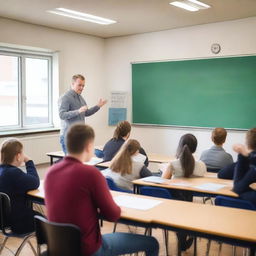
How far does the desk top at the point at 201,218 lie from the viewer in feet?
6.94

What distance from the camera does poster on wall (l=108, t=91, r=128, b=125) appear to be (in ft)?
25.3

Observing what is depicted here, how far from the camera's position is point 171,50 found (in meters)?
6.93

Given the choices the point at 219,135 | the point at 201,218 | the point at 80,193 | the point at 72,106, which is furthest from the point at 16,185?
the point at 72,106

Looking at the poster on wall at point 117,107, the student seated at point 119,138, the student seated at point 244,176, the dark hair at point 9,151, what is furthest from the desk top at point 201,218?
the poster on wall at point 117,107

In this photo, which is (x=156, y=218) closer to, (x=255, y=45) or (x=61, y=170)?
(x=61, y=170)

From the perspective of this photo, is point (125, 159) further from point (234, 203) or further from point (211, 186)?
point (234, 203)

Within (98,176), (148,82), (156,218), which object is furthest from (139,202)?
(148,82)

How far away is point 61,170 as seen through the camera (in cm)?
210

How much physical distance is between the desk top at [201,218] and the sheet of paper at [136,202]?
0.17 feet

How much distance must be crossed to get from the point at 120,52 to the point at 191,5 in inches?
107

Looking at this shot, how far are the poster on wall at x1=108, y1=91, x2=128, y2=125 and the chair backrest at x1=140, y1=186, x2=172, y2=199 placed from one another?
4442mm

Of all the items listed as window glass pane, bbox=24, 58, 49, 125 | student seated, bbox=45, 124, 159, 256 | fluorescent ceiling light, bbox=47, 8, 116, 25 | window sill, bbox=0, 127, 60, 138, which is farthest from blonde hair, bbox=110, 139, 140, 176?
window glass pane, bbox=24, 58, 49, 125

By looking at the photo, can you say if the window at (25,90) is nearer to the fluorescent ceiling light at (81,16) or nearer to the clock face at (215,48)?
the fluorescent ceiling light at (81,16)

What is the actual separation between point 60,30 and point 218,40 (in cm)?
285
